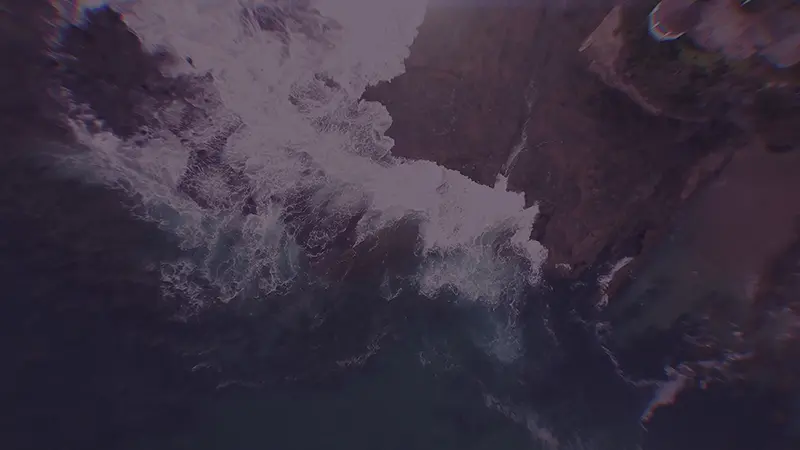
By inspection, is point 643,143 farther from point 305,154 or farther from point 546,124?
point 305,154

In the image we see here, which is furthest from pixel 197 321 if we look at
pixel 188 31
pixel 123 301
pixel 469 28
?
pixel 469 28

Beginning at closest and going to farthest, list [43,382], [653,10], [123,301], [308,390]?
[653,10]
[43,382]
[123,301]
[308,390]

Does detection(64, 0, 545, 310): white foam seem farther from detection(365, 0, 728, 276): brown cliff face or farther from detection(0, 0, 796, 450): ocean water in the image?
detection(365, 0, 728, 276): brown cliff face

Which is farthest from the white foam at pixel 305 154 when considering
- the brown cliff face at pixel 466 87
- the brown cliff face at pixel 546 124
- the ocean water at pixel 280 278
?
the brown cliff face at pixel 546 124

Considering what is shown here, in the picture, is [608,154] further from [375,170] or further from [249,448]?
[249,448]

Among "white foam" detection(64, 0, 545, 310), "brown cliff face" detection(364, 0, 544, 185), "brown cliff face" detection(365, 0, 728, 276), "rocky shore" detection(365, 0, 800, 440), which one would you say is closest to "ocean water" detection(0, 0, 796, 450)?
"white foam" detection(64, 0, 545, 310)

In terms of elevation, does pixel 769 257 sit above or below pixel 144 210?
above
